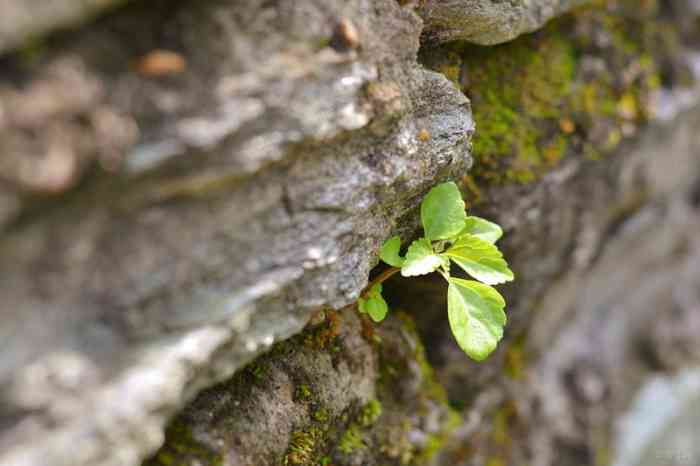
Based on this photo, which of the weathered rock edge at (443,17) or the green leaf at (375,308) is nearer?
the weathered rock edge at (443,17)

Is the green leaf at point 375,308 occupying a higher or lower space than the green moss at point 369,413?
higher

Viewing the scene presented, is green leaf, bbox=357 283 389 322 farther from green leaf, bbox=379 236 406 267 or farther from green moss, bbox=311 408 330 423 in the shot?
green moss, bbox=311 408 330 423

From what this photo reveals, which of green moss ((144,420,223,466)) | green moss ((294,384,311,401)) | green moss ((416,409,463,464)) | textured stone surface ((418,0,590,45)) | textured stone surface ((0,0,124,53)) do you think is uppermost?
textured stone surface ((0,0,124,53))

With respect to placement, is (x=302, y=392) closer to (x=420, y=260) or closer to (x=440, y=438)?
(x=420, y=260)

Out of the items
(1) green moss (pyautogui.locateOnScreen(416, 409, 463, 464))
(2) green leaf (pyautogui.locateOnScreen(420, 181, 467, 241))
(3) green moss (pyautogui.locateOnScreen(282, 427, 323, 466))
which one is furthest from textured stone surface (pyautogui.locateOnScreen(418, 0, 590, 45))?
(1) green moss (pyautogui.locateOnScreen(416, 409, 463, 464))

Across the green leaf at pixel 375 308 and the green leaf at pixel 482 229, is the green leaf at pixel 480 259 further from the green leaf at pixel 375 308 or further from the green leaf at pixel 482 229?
the green leaf at pixel 375 308

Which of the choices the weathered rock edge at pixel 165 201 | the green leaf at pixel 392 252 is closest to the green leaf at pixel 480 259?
the green leaf at pixel 392 252

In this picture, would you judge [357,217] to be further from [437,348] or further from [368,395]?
[437,348]

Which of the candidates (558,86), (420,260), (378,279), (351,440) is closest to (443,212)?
(420,260)
